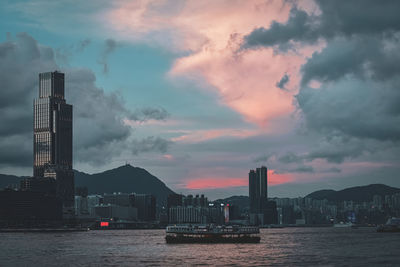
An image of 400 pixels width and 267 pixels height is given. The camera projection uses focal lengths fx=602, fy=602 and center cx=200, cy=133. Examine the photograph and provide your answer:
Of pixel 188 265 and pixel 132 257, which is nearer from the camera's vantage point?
pixel 188 265

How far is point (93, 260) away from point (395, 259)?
2852 inches

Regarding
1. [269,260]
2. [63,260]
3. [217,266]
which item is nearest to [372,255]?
[269,260]

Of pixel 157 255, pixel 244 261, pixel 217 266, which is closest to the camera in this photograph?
pixel 217 266

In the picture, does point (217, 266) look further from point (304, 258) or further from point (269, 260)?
point (304, 258)

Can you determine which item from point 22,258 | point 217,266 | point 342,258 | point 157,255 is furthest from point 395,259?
point 22,258

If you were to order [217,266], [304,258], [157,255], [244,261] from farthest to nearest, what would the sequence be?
[157,255] < [304,258] < [244,261] < [217,266]

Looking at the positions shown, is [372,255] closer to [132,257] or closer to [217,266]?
[217,266]

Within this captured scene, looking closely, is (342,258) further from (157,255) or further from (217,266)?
(157,255)

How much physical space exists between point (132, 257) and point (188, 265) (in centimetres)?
3186

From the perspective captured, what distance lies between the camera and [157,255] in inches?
6358

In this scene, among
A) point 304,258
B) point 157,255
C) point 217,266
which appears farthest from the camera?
point 157,255

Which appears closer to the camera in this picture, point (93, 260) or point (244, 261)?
point (244, 261)

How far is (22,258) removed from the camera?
15600cm

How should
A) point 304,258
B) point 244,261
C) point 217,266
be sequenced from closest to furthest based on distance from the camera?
point 217,266
point 244,261
point 304,258
